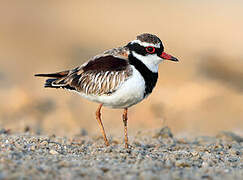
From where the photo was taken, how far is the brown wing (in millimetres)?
6955

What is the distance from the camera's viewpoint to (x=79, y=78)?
296 inches

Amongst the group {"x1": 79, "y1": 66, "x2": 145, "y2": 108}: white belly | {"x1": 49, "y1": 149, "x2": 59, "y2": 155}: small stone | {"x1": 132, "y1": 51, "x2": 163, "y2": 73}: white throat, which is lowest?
{"x1": 49, "y1": 149, "x2": 59, "y2": 155}: small stone

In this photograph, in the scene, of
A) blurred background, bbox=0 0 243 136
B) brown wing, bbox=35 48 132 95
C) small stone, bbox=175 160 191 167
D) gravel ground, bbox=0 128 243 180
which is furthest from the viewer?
blurred background, bbox=0 0 243 136

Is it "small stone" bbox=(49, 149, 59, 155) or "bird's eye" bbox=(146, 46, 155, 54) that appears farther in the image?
"bird's eye" bbox=(146, 46, 155, 54)

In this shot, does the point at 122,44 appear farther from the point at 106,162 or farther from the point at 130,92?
the point at 106,162

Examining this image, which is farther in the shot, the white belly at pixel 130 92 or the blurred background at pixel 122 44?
the blurred background at pixel 122 44

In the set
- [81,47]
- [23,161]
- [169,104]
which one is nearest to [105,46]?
[81,47]

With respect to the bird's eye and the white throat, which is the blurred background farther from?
the bird's eye

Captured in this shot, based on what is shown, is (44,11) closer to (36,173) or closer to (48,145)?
(48,145)

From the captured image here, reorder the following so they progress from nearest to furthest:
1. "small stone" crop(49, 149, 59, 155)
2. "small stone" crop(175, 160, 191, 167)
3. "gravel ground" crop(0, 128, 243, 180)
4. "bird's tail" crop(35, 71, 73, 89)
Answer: "gravel ground" crop(0, 128, 243, 180) < "small stone" crop(175, 160, 191, 167) < "small stone" crop(49, 149, 59, 155) < "bird's tail" crop(35, 71, 73, 89)

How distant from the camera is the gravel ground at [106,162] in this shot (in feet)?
16.3

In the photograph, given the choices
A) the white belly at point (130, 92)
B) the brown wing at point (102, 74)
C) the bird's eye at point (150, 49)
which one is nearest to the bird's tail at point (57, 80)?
the brown wing at point (102, 74)

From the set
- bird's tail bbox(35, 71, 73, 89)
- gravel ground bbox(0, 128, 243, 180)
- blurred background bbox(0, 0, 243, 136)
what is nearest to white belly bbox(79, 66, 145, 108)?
gravel ground bbox(0, 128, 243, 180)

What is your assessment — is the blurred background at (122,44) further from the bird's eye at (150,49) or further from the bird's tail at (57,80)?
the bird's eye at (150,49)
